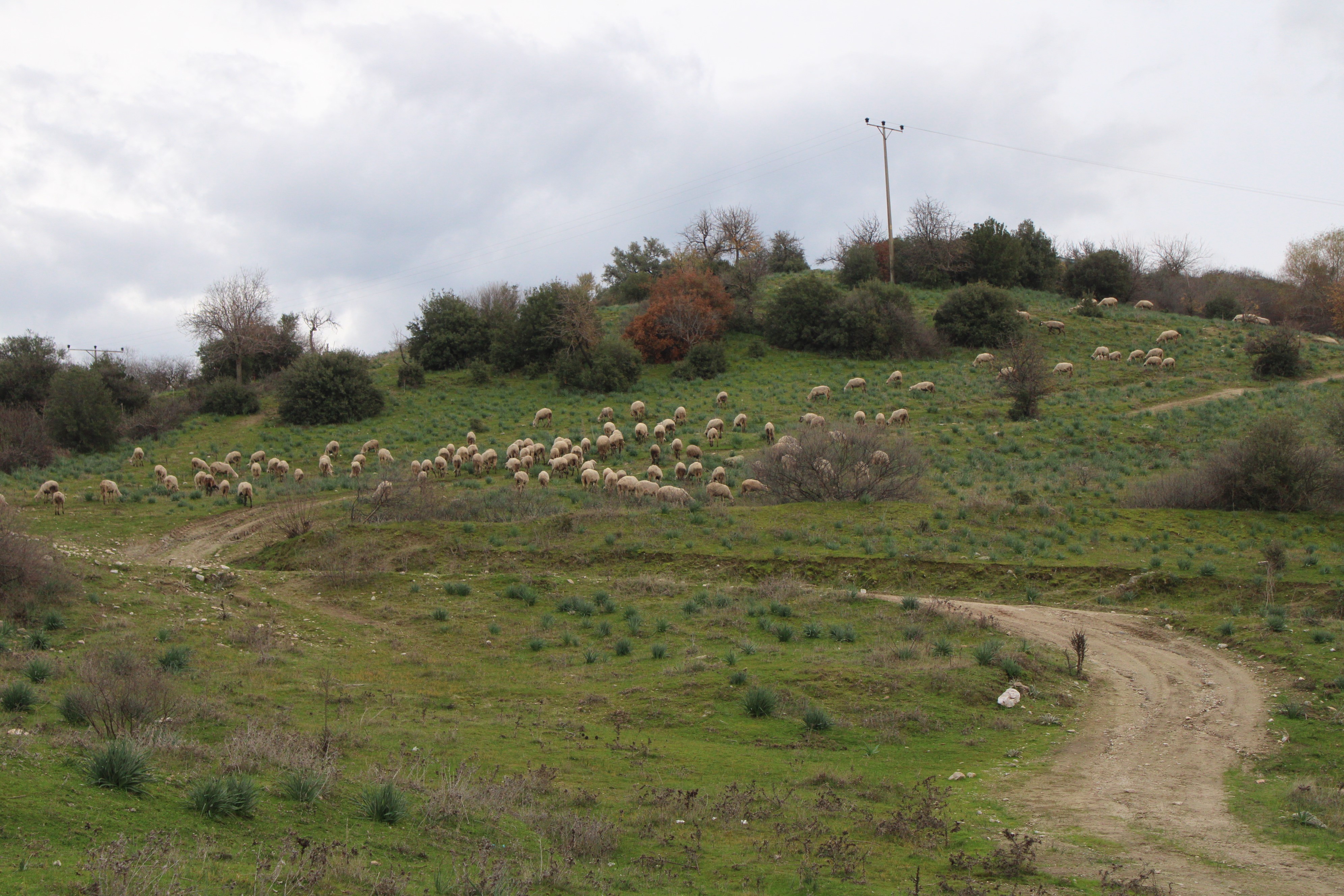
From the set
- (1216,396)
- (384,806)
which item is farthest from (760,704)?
(1216,396)

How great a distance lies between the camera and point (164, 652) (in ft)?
43.4

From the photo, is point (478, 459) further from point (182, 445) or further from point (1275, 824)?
point (1275, 824)

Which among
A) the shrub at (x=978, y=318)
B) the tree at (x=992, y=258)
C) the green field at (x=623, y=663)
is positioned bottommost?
the green field at (x=623, y=663)

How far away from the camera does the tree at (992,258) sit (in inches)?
2507

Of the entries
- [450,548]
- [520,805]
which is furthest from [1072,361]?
[520,805]

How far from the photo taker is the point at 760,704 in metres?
12.5

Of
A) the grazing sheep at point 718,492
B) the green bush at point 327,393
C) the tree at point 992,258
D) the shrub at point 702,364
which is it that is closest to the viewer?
the grazing sheep at point 718,492

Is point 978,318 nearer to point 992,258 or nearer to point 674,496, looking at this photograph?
point 992,258

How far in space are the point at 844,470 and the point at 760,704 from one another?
1406 centimetres

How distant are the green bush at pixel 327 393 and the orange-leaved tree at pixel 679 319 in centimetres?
1480

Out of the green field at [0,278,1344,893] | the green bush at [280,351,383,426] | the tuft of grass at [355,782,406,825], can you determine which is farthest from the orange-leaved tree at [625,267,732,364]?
the tuft of grass at [355,782,406,825]

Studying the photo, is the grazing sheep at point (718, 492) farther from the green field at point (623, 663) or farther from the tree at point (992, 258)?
the tree at point (992, 258)

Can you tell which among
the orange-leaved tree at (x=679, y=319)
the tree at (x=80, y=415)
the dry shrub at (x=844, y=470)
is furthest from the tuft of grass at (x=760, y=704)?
the orange-leaved tree at (x=679, y=319)

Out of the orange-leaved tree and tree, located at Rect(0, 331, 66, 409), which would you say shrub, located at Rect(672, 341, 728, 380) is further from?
tree, located at Rect(0, 331, 66, 409)
